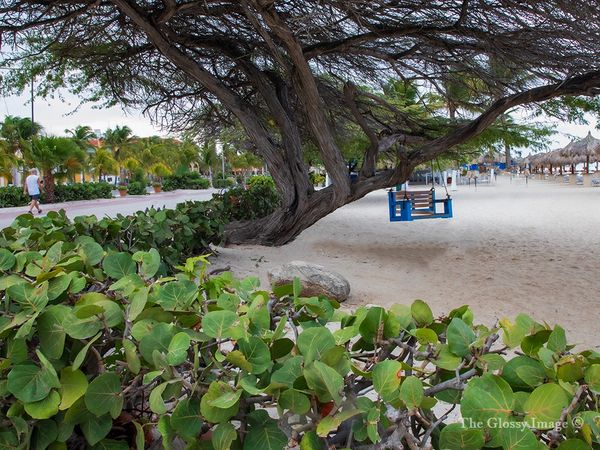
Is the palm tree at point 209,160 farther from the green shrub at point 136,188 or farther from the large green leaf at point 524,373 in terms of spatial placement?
the large green leaf at point 524,373

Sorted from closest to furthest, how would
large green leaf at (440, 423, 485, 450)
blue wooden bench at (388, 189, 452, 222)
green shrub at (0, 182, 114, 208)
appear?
large green leaf at (440, 423, 485, 450) → blue wooden bench at (388, 189, 452, 222) → green shrub at (0, 182, 114, 208)

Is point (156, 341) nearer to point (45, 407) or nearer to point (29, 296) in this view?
point (45, 407)

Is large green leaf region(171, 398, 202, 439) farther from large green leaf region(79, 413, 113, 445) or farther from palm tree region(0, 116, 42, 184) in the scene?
palm tree region(0, 116, 42, 184)

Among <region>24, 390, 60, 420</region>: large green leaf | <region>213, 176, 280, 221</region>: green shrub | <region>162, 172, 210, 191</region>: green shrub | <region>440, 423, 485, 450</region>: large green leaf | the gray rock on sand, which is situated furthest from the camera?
<region>162, 172, 210, 191</region>: green shrub

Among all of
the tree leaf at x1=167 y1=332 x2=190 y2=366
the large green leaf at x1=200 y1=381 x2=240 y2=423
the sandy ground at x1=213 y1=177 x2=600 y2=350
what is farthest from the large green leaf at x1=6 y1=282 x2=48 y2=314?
the sandy ground at x1=213 y1=177 x2=600 y2=350

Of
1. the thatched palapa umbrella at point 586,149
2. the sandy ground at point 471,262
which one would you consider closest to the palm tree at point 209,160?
the thatched palapa umbrella at point 586,149

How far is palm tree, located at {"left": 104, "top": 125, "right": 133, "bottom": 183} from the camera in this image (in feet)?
176

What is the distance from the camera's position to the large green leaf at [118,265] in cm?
138

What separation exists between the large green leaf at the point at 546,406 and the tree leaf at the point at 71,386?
36.4 inches

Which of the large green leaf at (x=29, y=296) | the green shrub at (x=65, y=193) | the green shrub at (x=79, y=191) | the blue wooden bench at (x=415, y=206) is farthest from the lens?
the green shrub at (x=79, y=191)

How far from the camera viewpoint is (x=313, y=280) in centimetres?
622

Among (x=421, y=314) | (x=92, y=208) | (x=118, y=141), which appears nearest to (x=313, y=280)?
(x=421, y=314)

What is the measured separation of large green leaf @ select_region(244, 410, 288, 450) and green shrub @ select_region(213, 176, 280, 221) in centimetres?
983

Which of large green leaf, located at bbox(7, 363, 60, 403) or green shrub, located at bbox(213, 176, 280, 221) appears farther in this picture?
green shrub, located at bbox(213, 176, 280, 221)
